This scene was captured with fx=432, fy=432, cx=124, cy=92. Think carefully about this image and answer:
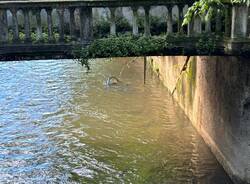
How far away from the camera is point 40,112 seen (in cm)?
1475

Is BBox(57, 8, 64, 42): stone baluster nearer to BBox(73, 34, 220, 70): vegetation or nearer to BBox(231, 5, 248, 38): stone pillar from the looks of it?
BBox(73, 34, 220, 70): vegetation

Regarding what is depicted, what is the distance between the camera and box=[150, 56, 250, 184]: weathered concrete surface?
8656 mm

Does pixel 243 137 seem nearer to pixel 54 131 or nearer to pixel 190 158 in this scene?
pixel 190 158

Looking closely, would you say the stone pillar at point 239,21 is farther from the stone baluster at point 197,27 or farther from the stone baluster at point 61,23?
the stone baluster at point 61,23

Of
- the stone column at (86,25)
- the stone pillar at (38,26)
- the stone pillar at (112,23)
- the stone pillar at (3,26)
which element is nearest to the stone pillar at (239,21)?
the stone pillar at (112,23)

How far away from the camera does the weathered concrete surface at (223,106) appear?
8656 millimetres

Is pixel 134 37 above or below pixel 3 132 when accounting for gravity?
above

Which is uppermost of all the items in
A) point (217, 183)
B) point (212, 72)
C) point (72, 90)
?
point (212, 72)

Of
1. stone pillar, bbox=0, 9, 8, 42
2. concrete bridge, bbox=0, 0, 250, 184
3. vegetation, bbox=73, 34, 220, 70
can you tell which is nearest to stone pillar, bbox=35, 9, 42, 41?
concrete bridge, bbox=0, 0, 250, 184

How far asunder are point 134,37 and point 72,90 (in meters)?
9.86

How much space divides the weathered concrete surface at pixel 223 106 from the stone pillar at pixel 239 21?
0.83 metres

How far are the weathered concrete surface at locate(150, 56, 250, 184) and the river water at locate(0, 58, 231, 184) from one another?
1.64ft

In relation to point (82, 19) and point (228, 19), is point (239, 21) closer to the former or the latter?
point (228, 19)

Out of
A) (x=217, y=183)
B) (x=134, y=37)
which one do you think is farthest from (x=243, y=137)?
(x=134, y=37)
